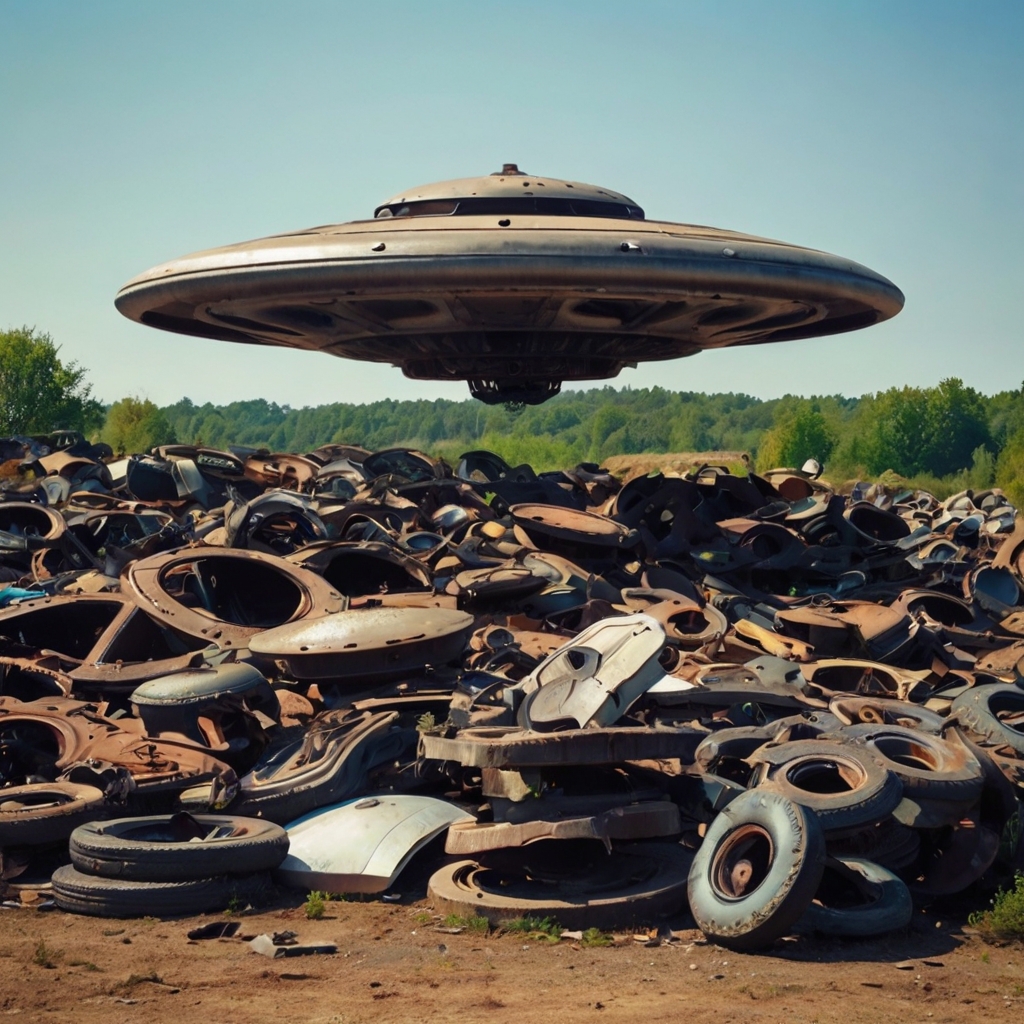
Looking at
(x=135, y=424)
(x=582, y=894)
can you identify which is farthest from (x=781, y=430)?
(x=582, y=894)

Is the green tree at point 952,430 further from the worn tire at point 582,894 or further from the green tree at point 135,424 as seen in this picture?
the worn tire at point 582,894

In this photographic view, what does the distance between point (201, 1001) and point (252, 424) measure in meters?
190

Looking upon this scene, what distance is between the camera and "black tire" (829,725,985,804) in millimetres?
6453

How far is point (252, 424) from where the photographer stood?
190000mm

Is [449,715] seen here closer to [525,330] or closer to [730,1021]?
[730,1021]

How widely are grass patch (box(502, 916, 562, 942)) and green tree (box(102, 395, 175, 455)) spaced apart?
53.2 metres

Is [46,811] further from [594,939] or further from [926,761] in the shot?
[926,761]

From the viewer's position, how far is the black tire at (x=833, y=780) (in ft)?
20.2

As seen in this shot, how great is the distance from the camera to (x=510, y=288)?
12.2 meters

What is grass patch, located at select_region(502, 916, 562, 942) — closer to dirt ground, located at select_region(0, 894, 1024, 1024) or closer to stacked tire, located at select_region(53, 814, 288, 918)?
dirt ground, located at select_region(0, 894, 1024, 1024)

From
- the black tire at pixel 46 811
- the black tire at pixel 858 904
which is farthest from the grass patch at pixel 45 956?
the black tire at pixel 858 904

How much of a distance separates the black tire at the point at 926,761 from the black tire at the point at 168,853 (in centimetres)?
Answer: 325

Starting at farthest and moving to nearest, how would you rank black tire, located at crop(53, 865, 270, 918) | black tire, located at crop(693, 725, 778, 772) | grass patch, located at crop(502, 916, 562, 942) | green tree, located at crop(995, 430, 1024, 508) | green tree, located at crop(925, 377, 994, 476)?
green tree, located at crop(925, 377, 994, 476) → green tree, located at crop(995, 430, 1024, 508) → black tire, located at crop(693, 725, 778, 772) → black tire, located at crop(53, 865, 270, 918) → grass patch, located at crop(502, 916, 562, 942)

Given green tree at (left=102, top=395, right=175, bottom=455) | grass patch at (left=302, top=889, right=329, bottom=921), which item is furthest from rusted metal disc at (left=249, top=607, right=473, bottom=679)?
green tree at (left=102, top=395, right=175, bottom=455)
